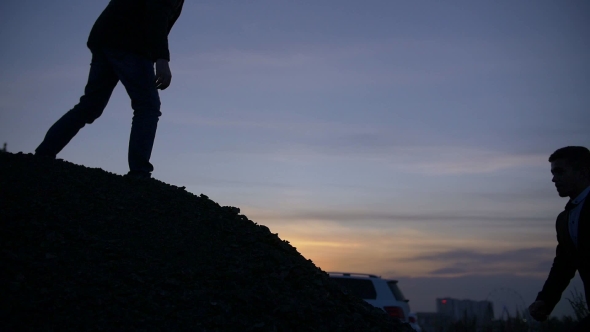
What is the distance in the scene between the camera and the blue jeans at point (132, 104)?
18.5 ft

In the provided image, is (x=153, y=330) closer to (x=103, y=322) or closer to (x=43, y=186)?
(x=103, y=322)

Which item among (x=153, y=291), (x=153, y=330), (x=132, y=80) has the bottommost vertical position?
(x=153, y=330)

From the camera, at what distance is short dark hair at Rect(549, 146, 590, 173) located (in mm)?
3836

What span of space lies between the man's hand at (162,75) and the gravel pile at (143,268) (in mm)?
958

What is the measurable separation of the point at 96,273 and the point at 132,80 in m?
2.43

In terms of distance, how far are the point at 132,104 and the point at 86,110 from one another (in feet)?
1.57

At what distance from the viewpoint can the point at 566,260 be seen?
386 centimetres

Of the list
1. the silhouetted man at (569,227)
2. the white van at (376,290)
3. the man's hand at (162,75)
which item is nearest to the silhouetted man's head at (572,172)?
the silhouetted man at (569,227)

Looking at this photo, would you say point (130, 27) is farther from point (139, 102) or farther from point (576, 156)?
point (576, 156)

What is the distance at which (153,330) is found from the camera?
131 inches

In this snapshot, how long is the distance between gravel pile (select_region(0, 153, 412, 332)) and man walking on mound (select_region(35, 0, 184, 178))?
0.59 meters

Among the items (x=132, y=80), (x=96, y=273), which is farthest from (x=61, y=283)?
(x=132, y=80)

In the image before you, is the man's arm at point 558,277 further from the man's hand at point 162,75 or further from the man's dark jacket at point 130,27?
the man's dark jacket at point 130,27

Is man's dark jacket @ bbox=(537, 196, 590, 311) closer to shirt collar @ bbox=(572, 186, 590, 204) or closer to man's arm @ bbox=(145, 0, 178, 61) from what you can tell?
shirt collar @ bbox=(572, 186, 590, 204)
